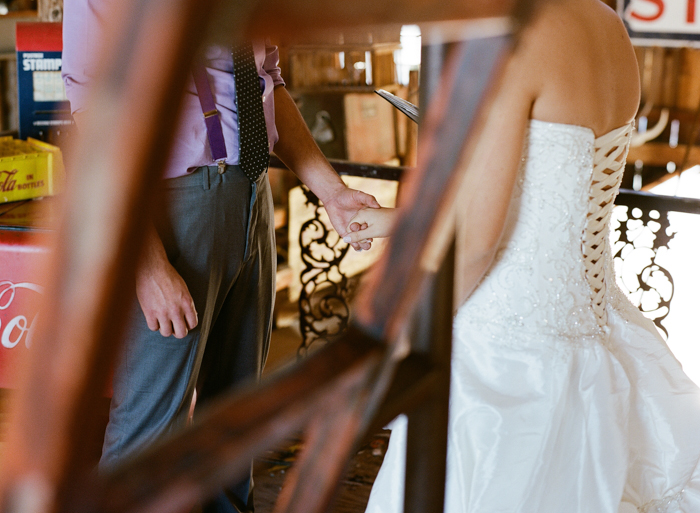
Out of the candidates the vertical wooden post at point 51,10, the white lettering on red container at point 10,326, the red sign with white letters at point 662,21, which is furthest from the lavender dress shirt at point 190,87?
the red sign with white letters at point 662,21

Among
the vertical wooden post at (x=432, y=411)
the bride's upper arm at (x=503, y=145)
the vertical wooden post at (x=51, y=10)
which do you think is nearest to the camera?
the vertical wooden post at (x=432, y=411)

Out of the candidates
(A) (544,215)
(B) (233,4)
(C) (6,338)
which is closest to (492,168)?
(A) (544,215)

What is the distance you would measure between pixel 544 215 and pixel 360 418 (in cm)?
99

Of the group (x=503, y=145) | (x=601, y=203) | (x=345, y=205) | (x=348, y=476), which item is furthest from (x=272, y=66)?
(x=348, y=476)

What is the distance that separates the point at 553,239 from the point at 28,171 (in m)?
1.65

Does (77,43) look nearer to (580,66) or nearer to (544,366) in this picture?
(580,66)

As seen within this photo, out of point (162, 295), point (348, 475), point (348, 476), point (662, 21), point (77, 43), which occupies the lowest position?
point (348, 476)

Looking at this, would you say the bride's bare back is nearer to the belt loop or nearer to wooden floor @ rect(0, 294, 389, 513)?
the belt loop

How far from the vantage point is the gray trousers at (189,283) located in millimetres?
1343

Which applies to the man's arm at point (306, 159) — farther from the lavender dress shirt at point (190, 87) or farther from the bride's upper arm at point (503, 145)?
the bride's upper arm at point (503, 145)

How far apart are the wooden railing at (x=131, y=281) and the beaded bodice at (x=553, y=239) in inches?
35.4

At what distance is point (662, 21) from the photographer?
3.41m

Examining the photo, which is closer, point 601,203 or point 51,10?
point 601,203

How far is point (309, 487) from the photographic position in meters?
0.35
